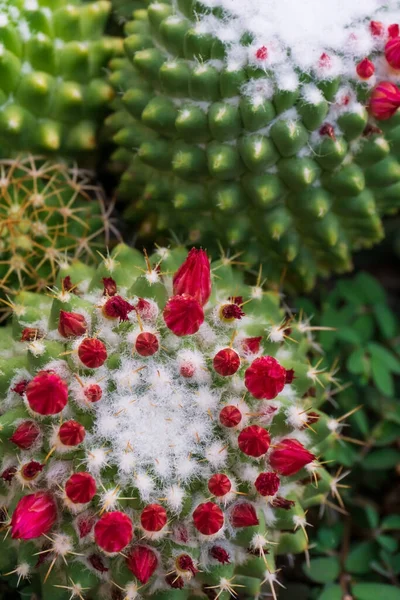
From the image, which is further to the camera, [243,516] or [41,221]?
[41,221]

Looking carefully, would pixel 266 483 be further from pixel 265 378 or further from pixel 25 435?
pixel 25 435

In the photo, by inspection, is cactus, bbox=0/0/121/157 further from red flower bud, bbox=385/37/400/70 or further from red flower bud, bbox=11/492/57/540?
red flower bud, bbox=11/492/57/540

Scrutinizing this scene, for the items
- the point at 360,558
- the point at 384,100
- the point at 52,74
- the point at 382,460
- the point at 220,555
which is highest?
the point at 384,100

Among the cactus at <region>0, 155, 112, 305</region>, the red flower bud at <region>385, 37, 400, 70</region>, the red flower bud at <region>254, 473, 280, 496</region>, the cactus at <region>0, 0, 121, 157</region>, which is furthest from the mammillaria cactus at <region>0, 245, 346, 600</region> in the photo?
the red flower bud at <region>385, 37, 400, 70</region>

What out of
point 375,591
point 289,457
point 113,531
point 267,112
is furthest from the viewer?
point 375,591

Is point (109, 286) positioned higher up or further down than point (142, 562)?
higher up

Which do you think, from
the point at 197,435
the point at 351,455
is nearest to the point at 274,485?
the point at 197,435

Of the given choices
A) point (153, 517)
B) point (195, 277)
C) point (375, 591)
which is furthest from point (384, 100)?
point (375, 591)

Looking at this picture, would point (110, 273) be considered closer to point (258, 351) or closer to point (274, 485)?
point (258, 351)
